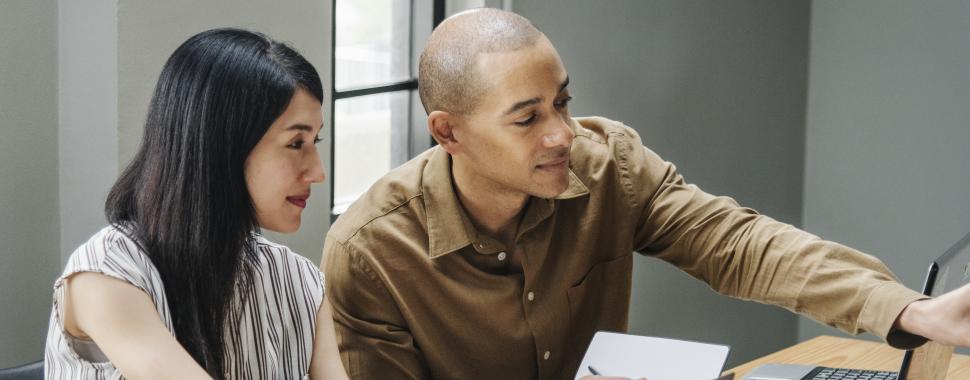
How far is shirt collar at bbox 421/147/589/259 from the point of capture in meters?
1.87

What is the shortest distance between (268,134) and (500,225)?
59 centimetres

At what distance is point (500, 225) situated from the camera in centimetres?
194

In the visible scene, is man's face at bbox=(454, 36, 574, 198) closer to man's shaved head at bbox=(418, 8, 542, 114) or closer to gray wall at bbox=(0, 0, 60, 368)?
man's shaved head at bbox=(418, 8, 542, 114)

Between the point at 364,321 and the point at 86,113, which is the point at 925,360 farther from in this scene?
the point at 86,113

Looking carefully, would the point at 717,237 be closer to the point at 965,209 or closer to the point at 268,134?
the point at 268,134

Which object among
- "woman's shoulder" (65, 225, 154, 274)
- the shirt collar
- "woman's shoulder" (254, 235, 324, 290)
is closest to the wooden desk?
the shirt collar

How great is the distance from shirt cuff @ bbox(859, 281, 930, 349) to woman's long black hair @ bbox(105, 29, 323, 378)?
86cm

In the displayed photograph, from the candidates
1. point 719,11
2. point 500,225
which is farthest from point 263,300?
point 719,11

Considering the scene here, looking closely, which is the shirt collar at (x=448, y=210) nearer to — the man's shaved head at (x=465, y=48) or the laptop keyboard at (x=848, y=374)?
the man's shaved head at (x=465, y=48)

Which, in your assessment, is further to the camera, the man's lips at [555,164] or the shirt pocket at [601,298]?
the shirt pocket at [601,298]

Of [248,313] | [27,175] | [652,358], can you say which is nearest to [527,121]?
[652,358]

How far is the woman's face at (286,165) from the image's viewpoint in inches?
57.1

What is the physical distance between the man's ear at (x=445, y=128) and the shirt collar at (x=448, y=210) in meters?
0.06

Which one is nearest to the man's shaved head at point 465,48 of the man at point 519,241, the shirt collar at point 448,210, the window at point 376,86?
the man at point 519,241
